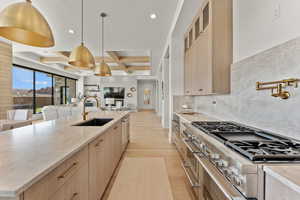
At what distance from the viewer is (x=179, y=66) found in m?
4.35

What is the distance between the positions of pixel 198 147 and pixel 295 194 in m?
1.02

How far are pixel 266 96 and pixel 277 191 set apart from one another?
3.42 feet

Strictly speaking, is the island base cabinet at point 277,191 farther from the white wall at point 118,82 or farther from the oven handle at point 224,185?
the white wall at point 118,82

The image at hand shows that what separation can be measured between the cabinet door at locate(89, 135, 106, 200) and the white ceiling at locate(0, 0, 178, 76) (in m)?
2.61

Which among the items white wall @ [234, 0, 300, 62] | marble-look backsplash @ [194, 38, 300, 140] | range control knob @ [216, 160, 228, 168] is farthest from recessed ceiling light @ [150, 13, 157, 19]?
range control knob @ [216, 160, 228, 168]

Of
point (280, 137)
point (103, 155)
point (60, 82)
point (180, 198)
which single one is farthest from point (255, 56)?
point (60, 82)

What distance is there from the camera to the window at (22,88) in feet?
22.7

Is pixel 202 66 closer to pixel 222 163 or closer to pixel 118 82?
pixel 222 163

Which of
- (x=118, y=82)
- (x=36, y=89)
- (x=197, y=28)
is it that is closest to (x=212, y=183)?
(x=197, y=28)

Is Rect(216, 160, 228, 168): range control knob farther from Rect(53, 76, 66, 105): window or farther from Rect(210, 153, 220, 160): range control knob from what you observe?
Rect(53, 76, 66, 105): window

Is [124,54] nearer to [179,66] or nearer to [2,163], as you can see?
[179,66]

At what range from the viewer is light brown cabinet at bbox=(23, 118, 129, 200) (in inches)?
32.5

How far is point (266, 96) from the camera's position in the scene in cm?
149

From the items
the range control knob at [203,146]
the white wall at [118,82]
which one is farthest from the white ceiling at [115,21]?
the white wall at [118,82]
